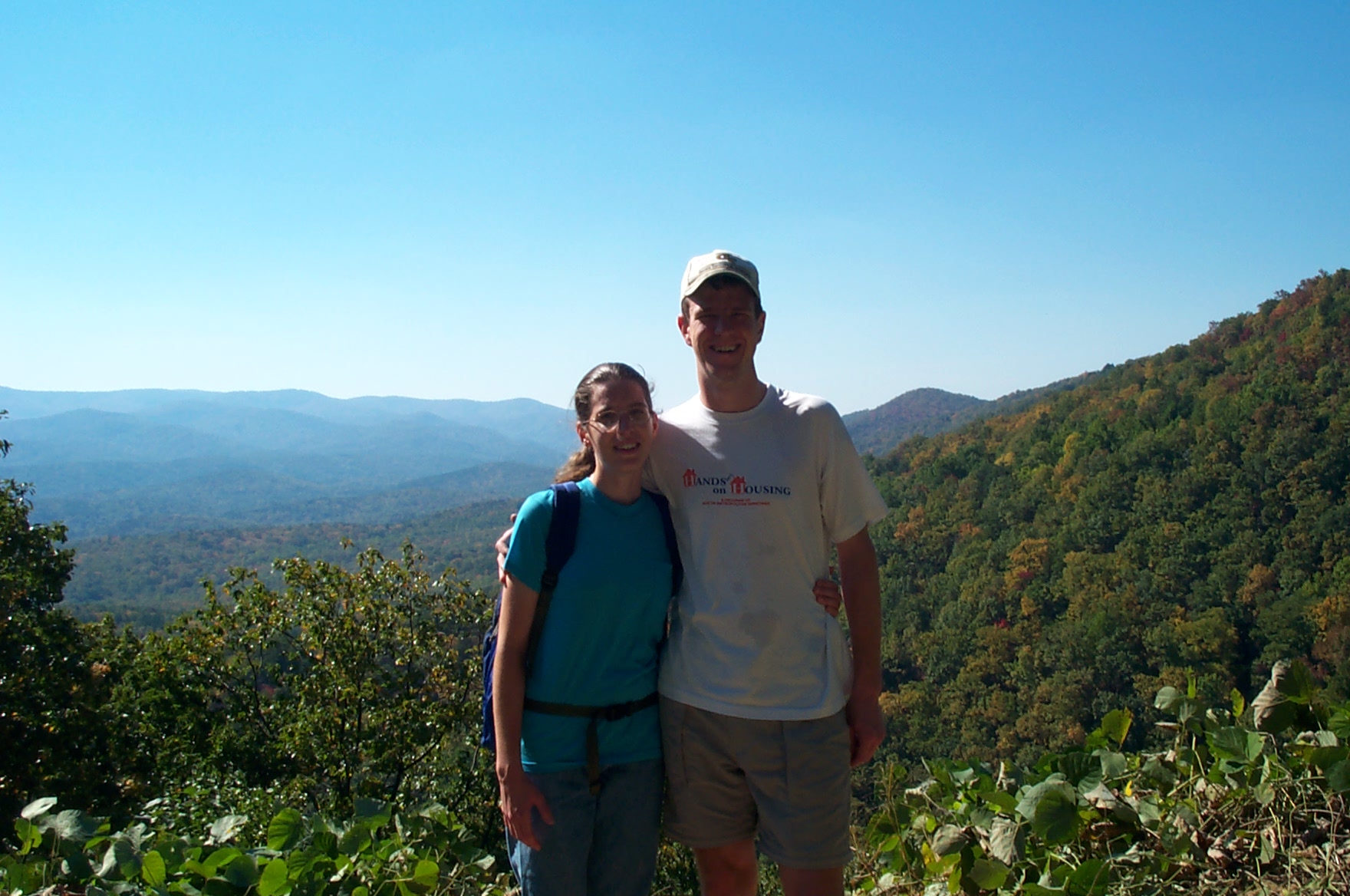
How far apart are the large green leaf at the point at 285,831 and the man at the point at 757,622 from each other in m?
0.94

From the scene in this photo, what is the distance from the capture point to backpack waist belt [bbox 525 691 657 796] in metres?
1.97

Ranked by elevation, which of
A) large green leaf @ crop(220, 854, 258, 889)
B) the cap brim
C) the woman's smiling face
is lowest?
large green leaf @ crop(220, 854, 258, 889)

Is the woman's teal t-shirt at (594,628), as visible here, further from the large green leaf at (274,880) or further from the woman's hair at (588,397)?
the large green leaf at (274,880)

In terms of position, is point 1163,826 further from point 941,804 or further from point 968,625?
point 968,625

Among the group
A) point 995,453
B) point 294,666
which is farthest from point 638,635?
point 995,453

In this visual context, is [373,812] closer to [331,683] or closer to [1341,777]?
[1341,777]

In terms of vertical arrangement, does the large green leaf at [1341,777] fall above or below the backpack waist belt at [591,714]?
below

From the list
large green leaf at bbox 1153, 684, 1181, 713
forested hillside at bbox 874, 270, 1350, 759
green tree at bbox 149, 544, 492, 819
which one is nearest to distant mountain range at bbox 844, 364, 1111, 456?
forested hillside at bbox 874, 270, 1350, 759

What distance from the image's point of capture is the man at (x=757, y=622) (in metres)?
2.06

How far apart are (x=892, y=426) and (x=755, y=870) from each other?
130 metres

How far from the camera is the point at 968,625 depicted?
A: 42.3m

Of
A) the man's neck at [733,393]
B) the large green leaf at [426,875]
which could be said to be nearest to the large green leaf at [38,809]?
the large green leaf at [426,875]

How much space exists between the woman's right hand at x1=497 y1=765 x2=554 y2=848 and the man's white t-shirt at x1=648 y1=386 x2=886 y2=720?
0.39 metres

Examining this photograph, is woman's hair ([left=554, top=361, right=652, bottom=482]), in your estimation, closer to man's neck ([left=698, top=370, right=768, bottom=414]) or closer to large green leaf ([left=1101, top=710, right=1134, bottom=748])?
man's neck ([left=698, top=370, right=768, bottom=414])
